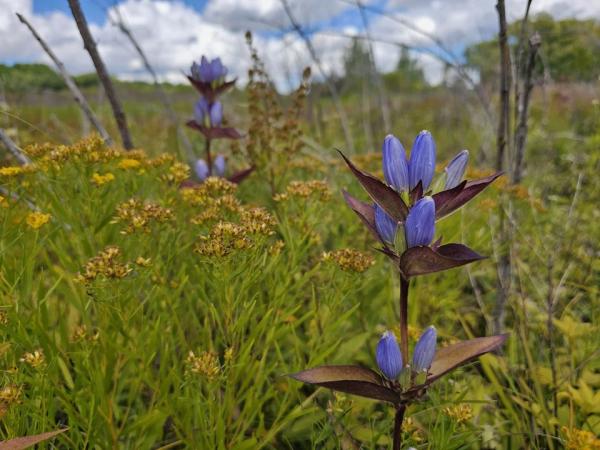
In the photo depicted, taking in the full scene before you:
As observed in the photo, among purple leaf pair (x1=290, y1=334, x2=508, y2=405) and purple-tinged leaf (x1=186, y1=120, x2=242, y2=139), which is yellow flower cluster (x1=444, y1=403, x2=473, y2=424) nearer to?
purple leaf pair (x1=290, y1=334, x2=508, y2=405)

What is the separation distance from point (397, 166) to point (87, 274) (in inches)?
27.8

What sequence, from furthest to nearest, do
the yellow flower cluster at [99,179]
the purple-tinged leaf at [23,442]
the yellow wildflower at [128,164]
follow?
A: the yellow wildflower at [128,164] < the yellow flower cluster at [99,179] < the purple-tinged leaf at [23,442]

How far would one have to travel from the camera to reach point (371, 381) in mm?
952

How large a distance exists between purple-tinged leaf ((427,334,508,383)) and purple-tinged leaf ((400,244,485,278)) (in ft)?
0.55

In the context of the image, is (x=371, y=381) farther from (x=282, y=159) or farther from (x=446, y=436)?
(x=282, y=159)

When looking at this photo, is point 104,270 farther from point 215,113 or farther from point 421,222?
point 215,113

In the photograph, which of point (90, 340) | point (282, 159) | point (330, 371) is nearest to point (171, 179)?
point (90, 340)

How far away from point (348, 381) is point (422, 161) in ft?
1.40

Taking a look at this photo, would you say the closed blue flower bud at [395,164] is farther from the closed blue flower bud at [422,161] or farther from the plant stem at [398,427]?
the plant stem at [398,427]

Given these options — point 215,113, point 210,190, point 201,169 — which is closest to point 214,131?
point 215,113

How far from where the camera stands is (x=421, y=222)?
867mm

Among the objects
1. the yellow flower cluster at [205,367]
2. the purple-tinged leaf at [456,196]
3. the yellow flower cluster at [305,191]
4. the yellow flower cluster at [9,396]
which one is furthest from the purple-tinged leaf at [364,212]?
the yellow flower cluster at [9,396]

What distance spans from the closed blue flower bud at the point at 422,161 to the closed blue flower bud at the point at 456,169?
0.05m

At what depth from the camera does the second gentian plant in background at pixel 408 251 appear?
872 millimetres
